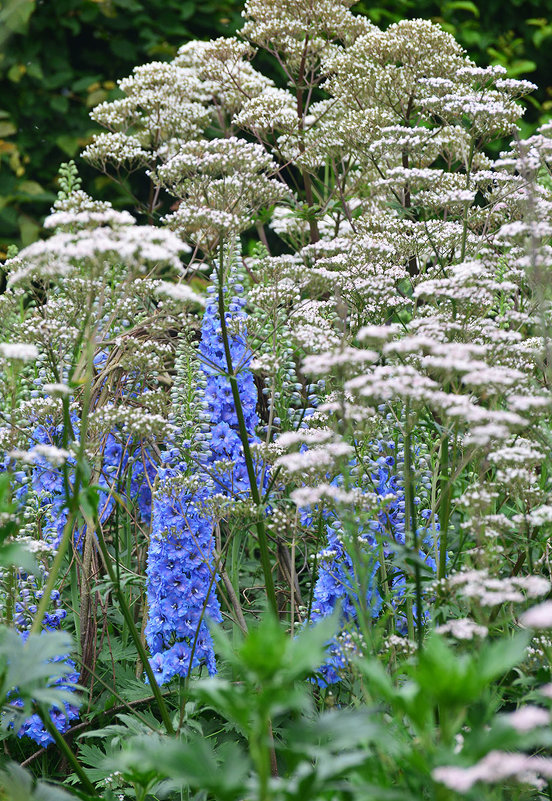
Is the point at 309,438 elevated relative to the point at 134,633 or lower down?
elevated

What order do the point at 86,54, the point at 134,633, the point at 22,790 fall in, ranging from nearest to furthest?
the point at 22,790 → the point at 134,633 → the point at 86,54

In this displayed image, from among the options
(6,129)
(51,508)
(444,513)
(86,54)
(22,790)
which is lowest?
(22,790)

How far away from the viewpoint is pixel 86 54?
7.00 m

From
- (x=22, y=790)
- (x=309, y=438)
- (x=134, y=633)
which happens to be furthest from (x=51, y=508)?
(x=22, y=790)

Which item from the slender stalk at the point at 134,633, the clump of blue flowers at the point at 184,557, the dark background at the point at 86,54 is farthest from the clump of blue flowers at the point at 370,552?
the dark background at the point at 86,54

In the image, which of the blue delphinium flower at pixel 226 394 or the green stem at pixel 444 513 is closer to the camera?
the green stem at pixel 444 513

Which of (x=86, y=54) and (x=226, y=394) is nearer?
(x=226, y=394)

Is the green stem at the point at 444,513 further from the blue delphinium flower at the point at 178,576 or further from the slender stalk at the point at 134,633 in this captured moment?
the slender stalk at the point at 134,633

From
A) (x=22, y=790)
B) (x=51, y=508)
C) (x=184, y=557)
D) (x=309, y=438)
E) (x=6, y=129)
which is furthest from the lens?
(x=6, y=129)

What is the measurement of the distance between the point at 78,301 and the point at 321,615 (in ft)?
4.47

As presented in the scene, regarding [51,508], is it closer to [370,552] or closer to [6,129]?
[370,552]

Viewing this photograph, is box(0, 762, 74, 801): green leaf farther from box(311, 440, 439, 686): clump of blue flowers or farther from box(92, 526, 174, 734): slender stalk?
box(311, 440, 439, 686): clump of blue flowers

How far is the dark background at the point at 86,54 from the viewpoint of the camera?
22.0 feet

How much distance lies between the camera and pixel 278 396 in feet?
11.3
